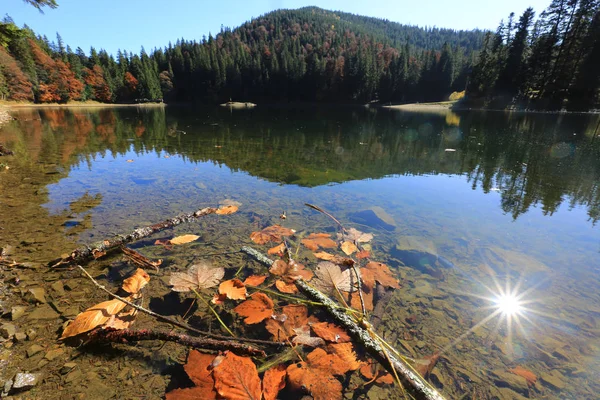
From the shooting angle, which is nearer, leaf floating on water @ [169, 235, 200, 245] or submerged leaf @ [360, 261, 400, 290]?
submerged leaf @ [360, 261, 400, 290]

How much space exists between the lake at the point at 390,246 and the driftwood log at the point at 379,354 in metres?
0.23

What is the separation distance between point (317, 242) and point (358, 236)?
0.84 metres

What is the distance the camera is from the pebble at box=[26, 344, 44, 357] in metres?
2.33

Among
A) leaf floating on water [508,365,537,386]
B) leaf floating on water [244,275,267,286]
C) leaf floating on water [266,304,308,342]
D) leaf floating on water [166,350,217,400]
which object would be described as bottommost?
leaf floating on water [508,365,537,386]

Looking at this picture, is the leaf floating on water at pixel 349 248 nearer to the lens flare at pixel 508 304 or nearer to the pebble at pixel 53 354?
the lens flare at pixel 508 304

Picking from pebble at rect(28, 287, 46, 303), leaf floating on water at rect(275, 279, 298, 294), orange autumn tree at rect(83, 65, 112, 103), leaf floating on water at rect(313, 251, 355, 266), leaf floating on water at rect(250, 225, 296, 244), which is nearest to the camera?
pebble at rect(28, 287, 46, 303)

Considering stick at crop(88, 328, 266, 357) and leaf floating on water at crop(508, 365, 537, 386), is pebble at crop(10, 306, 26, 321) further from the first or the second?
leaf floating on water at crop(508, 365, 537, 386)

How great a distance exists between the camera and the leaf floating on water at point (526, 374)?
2498 millimetres

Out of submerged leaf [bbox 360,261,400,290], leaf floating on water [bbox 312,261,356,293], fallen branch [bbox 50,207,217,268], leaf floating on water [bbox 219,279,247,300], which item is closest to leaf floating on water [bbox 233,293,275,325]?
leaf floating on water [bbox 219,279,247,300]

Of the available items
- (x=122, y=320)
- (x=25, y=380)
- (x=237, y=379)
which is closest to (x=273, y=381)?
(x=237, y=379)

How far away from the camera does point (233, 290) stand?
3076 mm

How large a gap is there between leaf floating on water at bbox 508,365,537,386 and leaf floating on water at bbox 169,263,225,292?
3235 mm

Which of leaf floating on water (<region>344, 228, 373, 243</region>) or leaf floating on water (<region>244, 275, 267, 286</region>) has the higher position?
leaf floating on water (<region>244, 275, 267, 286</region>)

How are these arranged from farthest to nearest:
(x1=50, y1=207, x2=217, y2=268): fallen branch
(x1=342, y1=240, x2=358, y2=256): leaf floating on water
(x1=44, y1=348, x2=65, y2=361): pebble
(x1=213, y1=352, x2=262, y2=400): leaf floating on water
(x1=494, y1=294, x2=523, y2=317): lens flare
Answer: (x1=342, y1=240, x2=358, y2=256): leaf floating on water
(x1=50, y1=207, x2=217, y2=268): fallen branch
(x1=494, y1=294, x2=523, y2=317): lens flare
(x1=44, y1=348, x2=65, y2=361): pebble
(x1=213, y1=352, x2=262, y2=400): leaf floating on water
